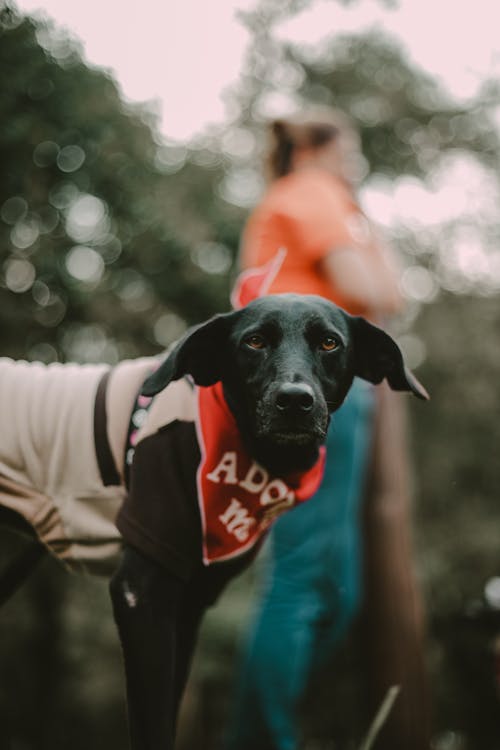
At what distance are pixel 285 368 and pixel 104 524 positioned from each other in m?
0.77

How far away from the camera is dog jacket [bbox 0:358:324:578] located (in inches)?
78.5

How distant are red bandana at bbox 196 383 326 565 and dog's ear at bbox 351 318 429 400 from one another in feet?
1.17

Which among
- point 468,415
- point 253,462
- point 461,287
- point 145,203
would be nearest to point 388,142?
point 461,287

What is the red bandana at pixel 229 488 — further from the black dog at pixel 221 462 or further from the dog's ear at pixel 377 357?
the dog's ear at pixel 377 357

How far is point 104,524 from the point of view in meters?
2.21

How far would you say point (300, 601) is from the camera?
2748mm

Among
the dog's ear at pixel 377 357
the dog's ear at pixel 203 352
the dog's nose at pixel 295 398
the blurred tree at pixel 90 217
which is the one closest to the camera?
the dog's nose at pixel 295 398

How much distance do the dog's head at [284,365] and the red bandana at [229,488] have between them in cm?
4

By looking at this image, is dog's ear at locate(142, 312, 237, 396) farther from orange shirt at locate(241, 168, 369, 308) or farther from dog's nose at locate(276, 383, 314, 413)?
orange shirt at locate(241, 168, 369, 308)

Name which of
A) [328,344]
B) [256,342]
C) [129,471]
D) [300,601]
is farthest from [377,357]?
[300,601]

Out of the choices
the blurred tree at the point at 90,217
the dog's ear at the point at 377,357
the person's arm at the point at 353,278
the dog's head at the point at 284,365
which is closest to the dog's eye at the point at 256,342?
the dog's head at the point at 284,365

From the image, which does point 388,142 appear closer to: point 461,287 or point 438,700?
point 461,287

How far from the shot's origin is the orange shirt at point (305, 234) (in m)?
2.70

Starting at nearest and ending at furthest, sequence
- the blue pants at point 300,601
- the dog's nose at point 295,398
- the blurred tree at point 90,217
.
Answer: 1. the dog's nose at point 295,398
2. the blue pants at point 300,601
3. the blurred tree at point 90,217
